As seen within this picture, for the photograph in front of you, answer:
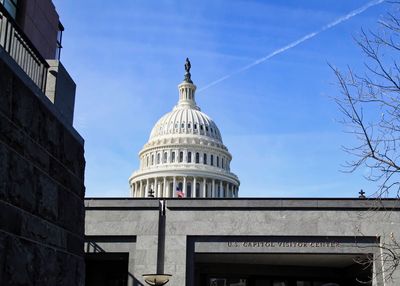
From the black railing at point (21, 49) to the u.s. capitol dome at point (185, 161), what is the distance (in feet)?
302

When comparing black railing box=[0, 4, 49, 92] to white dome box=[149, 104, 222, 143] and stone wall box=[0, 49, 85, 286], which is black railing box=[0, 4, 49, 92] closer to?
stone wall box=[0, 49, 85, 286]

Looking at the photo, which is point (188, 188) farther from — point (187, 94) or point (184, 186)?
point (187, 94)

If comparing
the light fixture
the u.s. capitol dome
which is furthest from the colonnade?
the light fixture

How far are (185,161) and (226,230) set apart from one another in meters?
88.6

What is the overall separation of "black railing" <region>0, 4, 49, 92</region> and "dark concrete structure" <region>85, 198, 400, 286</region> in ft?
34.9

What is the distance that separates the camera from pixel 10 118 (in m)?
5.46

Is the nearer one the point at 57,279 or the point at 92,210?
the point at 57,279

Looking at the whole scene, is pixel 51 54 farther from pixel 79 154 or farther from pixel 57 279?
pixel 57 279

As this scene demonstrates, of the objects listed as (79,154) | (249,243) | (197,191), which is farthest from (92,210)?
(197,191)

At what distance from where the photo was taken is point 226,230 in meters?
17.8

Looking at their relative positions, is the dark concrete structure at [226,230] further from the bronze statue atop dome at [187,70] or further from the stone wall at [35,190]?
the bronze statue atop dome at [187,70]

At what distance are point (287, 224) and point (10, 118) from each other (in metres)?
13.6

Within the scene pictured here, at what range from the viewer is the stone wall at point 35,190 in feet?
17.5

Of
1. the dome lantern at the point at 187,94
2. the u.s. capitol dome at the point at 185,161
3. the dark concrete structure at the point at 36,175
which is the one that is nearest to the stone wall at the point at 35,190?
the dark concrete structure at the point at 36,175
